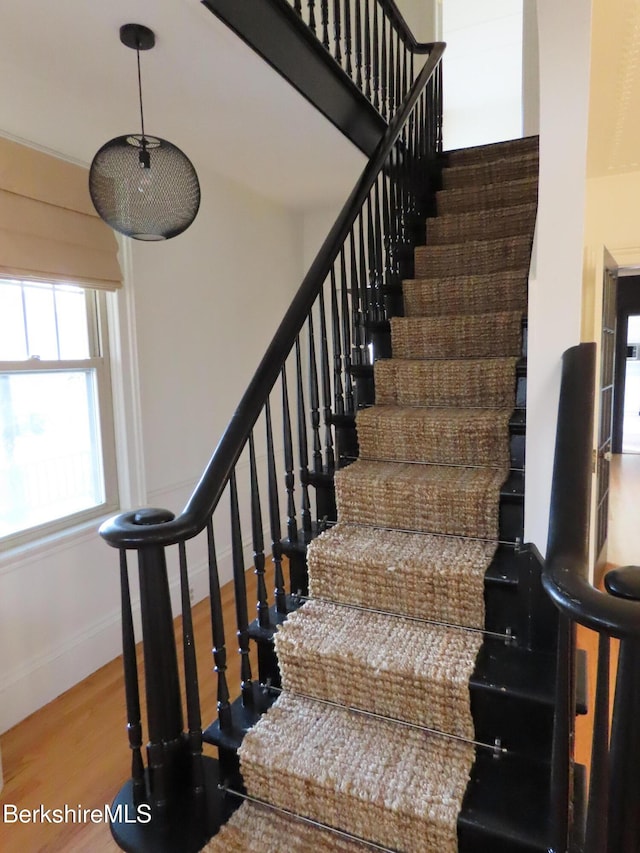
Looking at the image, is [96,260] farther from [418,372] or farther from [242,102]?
[418,372]

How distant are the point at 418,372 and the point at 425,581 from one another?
100 centimetres

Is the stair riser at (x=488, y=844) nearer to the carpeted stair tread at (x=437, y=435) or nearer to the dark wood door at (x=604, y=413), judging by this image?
the carpeted stair tread at (x=437, y=435)

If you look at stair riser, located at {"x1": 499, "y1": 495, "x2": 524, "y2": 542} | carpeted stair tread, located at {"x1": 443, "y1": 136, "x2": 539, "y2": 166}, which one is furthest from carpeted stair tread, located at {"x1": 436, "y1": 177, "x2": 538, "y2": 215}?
stair riser, located at {"x1": 499, "y1": 495, "x2": 524, "y2": 542}

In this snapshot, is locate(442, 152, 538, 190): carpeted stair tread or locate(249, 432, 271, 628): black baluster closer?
locate(249, 432, 271, 628): black baluster

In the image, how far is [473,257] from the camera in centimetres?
274

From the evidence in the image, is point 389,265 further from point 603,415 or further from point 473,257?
point 603,415

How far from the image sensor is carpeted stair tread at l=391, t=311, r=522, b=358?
2305 millimetres

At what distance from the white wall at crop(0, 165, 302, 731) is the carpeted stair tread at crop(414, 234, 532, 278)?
133 centimetres

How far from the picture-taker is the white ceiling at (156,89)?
5.65ft

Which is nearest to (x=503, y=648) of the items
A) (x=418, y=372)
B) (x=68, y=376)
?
(x=418, y=372)

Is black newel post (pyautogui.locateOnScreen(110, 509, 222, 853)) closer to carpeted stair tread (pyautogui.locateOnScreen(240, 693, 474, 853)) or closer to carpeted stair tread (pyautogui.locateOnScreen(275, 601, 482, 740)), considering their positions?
carpeted stair tread (pyautogui.locateOnScreen(240, 693, 474, 853))

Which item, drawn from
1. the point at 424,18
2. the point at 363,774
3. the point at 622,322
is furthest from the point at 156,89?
the point at 622,322

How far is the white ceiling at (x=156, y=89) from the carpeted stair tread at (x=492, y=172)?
65 centimetres

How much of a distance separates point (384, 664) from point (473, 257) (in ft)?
6.78
